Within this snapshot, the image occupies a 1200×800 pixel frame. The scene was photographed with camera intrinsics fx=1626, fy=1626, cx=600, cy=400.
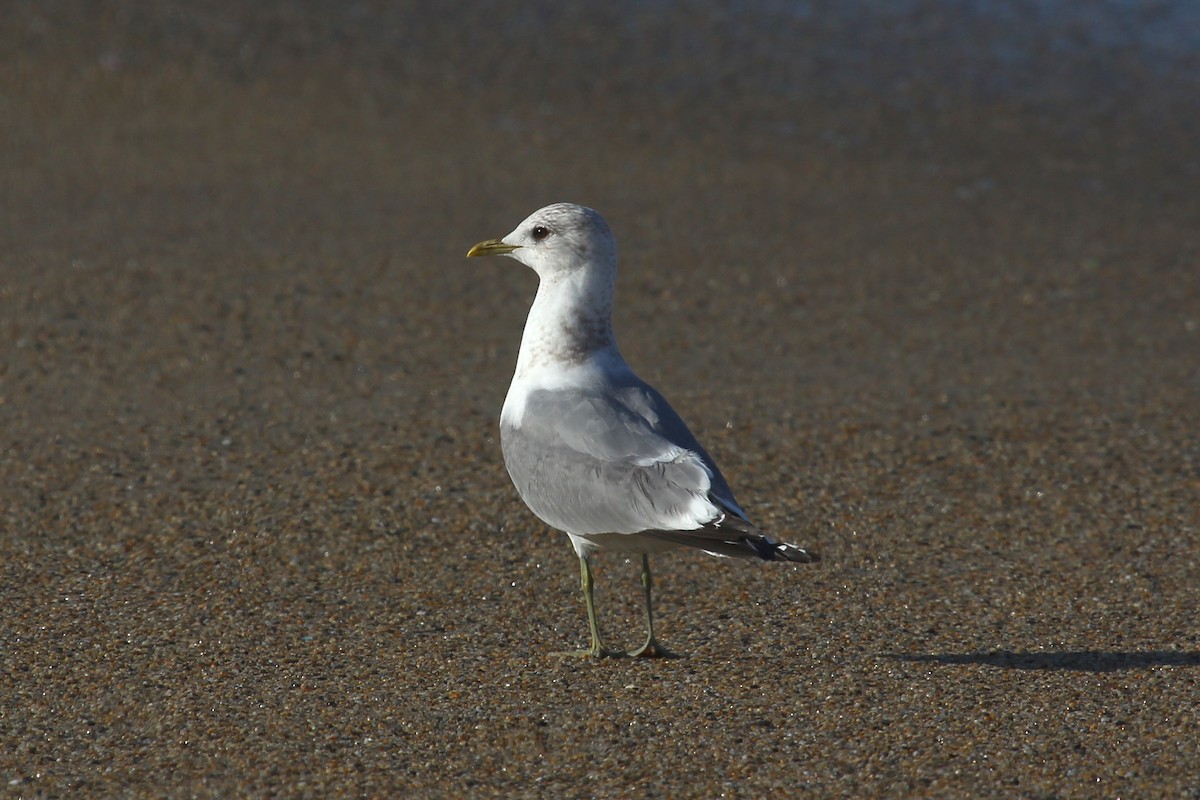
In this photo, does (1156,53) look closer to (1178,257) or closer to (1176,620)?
(1178,257)

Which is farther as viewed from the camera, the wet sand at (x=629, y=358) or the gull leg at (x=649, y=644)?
the gull leg at (x=649, y=644)

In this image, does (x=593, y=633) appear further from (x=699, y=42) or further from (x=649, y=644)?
(x=699, y=42)

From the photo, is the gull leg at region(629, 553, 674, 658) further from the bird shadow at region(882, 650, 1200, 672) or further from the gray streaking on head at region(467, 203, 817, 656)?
the bird shadow at region(882, 650, 1200, 672)

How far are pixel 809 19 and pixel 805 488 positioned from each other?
23.0 ft

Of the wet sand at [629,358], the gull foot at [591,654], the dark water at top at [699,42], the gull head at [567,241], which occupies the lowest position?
the gull foot at [591,654]

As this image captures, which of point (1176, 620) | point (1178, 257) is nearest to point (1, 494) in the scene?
point (1176, 620)

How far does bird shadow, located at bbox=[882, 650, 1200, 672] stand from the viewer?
159 inches

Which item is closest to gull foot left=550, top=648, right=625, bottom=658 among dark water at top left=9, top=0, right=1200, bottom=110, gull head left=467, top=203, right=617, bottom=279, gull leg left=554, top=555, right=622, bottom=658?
gull leg left=554, top=555, right=622, bottom=658

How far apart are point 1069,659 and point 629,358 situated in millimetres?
3008

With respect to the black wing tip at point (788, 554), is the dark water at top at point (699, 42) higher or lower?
higher

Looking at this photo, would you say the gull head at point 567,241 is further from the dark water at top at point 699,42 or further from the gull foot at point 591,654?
the dark water at top at point 699,42

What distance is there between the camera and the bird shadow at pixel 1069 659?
404 cm

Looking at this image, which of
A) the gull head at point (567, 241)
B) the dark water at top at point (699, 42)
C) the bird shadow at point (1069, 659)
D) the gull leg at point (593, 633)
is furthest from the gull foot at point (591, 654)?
the dark water at top at point (699, 42)

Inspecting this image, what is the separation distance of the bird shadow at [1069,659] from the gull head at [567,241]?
1283 millimetres
